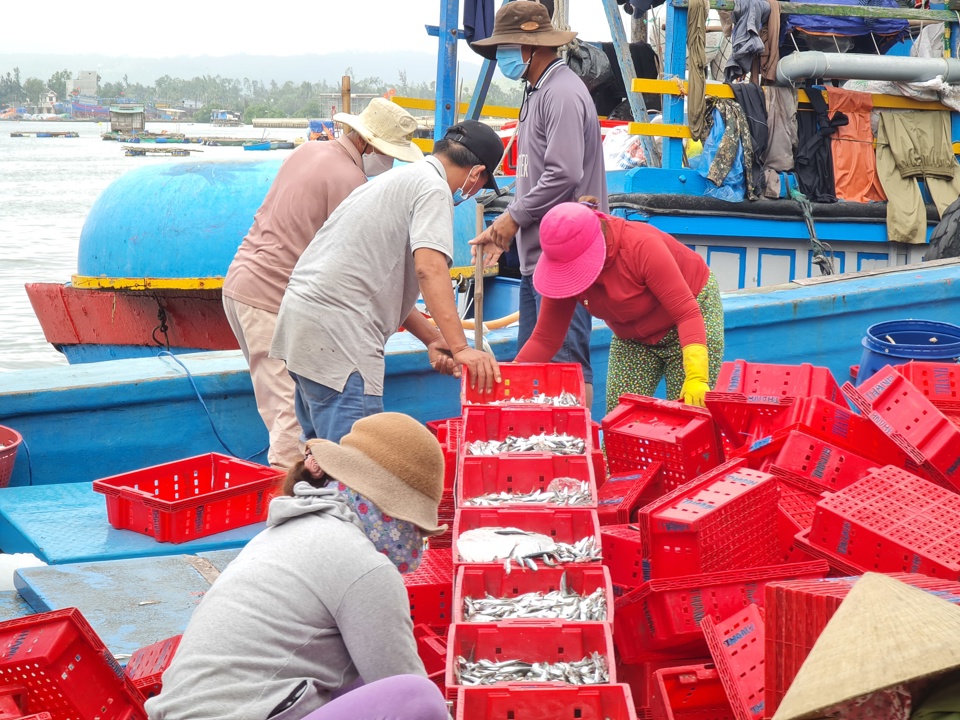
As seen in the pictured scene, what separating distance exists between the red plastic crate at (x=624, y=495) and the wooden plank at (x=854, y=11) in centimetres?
582

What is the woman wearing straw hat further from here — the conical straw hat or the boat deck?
the boat deck

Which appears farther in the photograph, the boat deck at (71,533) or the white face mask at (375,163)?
the white face mask at (375,163)

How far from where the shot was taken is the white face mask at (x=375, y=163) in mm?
4770

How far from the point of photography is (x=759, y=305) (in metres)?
6.73

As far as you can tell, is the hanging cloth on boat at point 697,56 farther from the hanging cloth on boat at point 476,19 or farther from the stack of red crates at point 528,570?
the stack of red crates at point 528,570

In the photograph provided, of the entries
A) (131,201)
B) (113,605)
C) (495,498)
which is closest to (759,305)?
(495,498)

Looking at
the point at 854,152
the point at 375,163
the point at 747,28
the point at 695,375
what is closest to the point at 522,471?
the point at 695,375

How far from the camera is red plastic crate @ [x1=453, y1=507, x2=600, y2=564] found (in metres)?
3.40

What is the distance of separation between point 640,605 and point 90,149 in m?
94.2

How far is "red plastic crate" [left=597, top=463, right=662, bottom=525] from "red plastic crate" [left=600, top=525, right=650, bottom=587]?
177mm

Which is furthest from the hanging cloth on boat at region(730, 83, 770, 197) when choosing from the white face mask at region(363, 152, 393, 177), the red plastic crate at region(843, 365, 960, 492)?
the red plastic crate at region(843, 365, 960, 492)

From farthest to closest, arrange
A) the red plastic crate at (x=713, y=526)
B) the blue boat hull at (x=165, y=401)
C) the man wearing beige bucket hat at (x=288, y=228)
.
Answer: the blue boat hull at (x=165, y=401) → the man wearing beige bucket hat at (x=288, y=228) → the red plastic crate at (x=713, y=526)

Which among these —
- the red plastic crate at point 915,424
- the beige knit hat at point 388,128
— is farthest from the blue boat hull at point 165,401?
the red plastic crate at point 915,424

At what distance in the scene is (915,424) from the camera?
12.3ft
